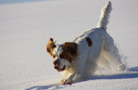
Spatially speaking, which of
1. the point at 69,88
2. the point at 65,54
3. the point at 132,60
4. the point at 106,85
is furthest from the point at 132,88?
the point at 132,60

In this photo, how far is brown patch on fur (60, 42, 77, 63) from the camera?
5590 mm

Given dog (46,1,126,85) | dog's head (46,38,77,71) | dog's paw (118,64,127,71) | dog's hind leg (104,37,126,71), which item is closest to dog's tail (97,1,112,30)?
dog (46,1,126,85)

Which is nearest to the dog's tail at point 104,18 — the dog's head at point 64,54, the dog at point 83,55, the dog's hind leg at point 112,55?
the dog at point 83,55

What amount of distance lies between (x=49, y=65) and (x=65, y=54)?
259 centimetres

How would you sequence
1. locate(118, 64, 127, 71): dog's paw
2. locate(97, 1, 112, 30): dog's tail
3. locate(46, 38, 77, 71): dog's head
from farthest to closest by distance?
locate(97, 1, 112, 30): dog's tail, locate(118, 64, 127, 71): dog's paw, locate(46, 38, 77, 71): dog's head

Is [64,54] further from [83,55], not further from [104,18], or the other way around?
[104,18]

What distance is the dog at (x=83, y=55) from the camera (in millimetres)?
5602

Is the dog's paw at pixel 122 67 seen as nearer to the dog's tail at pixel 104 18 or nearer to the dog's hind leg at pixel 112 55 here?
the dog's hind leg at pixel 112 55

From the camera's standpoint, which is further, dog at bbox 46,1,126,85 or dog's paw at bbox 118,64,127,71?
dog's paw at bbox 118,64,127,71

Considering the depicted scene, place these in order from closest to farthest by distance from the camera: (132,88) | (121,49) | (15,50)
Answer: (132,88)
(121,49)
(15,50)

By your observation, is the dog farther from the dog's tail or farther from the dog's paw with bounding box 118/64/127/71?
the dog's tail

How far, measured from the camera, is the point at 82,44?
5973 mm

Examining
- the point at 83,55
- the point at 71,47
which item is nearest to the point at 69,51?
the point at 71,47

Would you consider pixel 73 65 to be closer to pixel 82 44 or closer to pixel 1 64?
pixel 82 44
